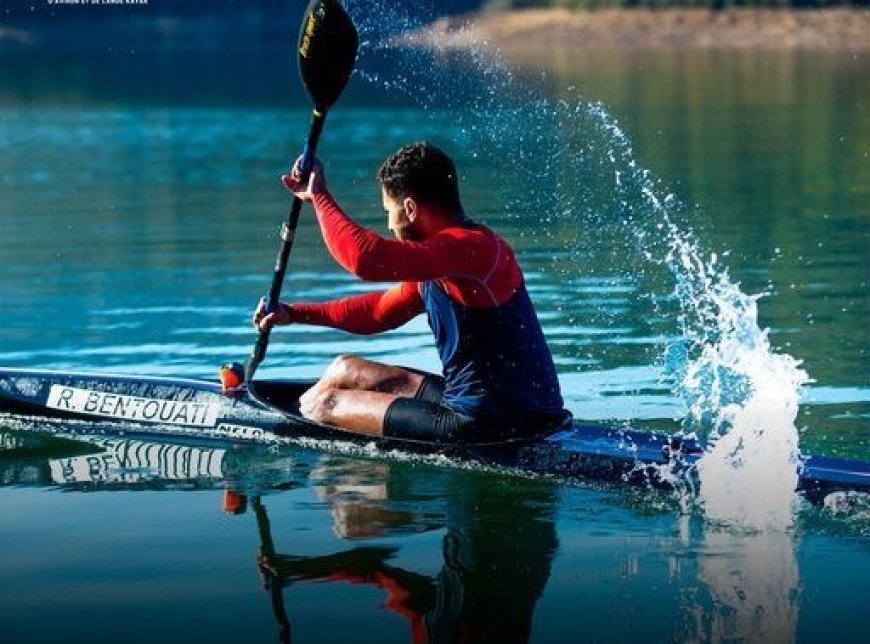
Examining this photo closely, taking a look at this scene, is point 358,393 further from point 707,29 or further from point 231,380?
point 707,29

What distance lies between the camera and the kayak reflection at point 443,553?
25.1ft

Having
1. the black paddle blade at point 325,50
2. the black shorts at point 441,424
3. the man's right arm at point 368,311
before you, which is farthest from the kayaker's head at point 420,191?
the black paddle blade at point 325,50

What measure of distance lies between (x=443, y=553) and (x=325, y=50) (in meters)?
3.54

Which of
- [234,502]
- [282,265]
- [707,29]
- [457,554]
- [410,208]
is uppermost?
[707,29]

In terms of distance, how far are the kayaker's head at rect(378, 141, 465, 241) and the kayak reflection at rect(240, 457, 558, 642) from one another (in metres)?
1.29

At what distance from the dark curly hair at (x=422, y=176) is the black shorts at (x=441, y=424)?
1.08 metres

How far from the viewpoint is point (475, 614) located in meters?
7.65

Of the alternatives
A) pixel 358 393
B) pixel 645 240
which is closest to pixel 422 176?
pixel 358 393

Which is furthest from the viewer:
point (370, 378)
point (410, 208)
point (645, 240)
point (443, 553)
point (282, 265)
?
point (645, 240)

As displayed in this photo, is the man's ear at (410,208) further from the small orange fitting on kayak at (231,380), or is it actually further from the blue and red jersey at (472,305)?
the small orange fitting on kayak at (231,380)

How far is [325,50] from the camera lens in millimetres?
10867

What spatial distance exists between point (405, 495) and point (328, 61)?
274cm

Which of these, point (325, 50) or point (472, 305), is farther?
point (325, 50)

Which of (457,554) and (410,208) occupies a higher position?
(410,208)
